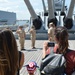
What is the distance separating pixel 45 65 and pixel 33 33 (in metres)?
11.5

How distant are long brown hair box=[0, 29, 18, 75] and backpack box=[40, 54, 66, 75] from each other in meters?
0.42

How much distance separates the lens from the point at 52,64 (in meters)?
2.74

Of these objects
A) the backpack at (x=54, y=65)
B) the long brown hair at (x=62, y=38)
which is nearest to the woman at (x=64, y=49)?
the long brown hair at (x=62, y=38)

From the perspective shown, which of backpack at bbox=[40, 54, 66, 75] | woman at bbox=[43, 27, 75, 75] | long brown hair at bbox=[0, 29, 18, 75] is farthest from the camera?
woman at bbox=[43, 27, 75, 75]

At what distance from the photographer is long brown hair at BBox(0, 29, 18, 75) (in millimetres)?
2445

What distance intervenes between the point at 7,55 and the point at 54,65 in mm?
574

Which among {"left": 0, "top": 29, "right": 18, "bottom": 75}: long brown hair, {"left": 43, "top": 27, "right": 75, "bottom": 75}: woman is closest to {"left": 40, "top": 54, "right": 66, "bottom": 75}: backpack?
{"left": 43, "top": 27, "right": 75, "bottom": 75}: woman

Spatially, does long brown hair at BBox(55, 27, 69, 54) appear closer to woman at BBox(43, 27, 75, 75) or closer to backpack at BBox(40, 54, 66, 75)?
woman at BBox(43, 27, 75, 75)

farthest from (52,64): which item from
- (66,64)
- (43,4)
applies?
(43,4)

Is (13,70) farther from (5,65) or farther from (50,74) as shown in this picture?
(50,74)

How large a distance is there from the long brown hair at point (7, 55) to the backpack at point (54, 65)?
1.38ft

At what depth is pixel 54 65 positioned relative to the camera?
2.73m

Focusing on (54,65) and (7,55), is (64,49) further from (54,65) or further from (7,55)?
(7,55)

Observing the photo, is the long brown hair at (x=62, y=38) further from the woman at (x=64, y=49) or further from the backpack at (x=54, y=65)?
the backpack at (x=54, y=65)
